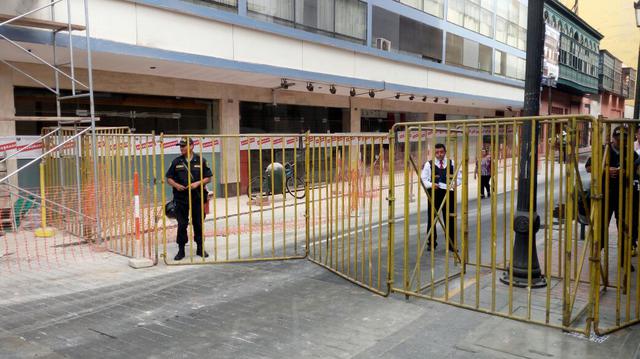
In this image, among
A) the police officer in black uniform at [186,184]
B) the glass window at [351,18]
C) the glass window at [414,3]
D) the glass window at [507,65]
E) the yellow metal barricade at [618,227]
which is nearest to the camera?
the yellow metal barricade at [618,227]

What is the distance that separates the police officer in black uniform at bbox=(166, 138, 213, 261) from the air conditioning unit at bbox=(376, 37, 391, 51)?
1523cm

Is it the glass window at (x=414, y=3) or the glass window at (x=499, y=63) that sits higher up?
the glass window at (x=414, y=3)

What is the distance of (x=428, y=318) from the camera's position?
5.50m

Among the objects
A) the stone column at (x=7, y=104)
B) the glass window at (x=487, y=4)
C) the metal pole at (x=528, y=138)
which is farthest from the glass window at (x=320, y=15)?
the glass window at (x=487, y=4)

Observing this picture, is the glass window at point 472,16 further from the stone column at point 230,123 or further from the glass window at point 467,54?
the stone column at point 230,123

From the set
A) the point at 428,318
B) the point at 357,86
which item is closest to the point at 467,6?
the point at 357,86

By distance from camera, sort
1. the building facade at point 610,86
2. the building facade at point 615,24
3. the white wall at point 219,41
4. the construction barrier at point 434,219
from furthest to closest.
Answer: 1. the building facade at point 615,24
2. the building facade at point 610,86
3. the white wall at point 219,41
4. the construction barrier at point 434,219

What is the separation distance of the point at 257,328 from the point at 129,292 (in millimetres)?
2201

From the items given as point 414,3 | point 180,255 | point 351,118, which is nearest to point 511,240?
point 180,255

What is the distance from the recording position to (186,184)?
26.2 ft

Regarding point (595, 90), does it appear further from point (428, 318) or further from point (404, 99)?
point (428, 318)

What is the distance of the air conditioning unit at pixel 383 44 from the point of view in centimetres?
2166

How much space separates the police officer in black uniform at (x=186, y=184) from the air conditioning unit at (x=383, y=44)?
1523cm

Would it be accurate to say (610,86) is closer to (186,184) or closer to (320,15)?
(320,15)
